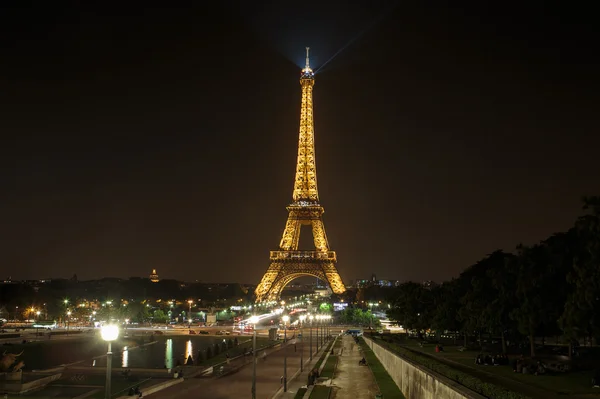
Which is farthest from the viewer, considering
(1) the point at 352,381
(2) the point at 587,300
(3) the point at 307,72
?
(3) the point at 307,72

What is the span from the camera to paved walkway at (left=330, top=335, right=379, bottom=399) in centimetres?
3098

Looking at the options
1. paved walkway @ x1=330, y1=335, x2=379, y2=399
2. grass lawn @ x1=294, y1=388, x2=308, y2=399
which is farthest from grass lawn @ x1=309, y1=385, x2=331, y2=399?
grass lawn @ x1=294, y1=388, x2=308, y2=399

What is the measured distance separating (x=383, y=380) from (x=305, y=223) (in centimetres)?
7179

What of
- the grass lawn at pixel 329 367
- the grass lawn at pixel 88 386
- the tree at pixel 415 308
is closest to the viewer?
the grass lawn at pixel 88 386

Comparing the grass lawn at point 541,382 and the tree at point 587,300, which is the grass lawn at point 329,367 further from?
the tree at point 587,300

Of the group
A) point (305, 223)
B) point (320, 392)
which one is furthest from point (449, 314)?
point (305, 223)

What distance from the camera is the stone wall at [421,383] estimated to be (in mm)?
17344

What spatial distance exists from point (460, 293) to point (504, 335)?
1199 cm

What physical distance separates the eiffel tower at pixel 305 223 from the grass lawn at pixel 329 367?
5288 centimetres

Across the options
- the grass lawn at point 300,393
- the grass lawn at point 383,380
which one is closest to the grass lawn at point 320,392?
the grass lawn at point 300,393

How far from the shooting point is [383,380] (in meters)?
35.2

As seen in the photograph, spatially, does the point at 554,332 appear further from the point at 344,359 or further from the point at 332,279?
the point at 332,279

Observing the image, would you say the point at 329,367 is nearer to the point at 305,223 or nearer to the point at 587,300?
the point at 587,300

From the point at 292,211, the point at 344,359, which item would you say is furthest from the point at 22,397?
the point at 292,211
